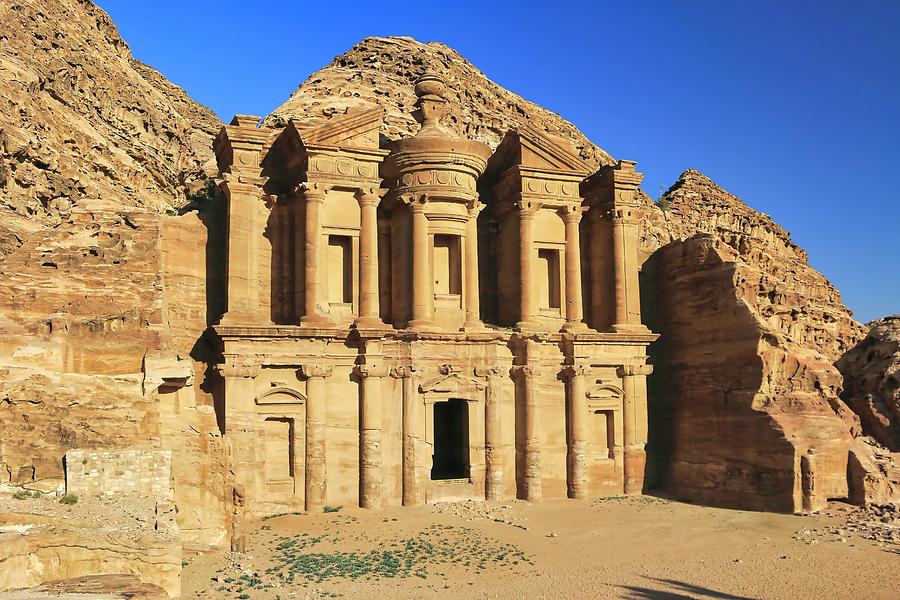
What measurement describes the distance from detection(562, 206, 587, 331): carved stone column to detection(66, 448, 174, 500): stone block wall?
17.3 meters

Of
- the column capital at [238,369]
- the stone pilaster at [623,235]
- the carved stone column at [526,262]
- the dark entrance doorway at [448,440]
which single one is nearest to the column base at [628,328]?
the stone pilaster at [623,235]

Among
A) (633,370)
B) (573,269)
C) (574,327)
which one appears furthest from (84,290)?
(633,370)

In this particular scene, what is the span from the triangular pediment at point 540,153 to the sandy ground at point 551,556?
12.5 meters

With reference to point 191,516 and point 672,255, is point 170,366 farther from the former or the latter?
point 672,255

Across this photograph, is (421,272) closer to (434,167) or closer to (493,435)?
(434,167)

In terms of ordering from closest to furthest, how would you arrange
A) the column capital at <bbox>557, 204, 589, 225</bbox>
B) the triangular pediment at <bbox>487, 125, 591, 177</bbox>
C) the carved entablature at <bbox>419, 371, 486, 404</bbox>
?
the carved entablature at <bbox>419, 371, 486, 404</bbox> < the triangular pediment at <bbox>487, 125, 591, 177</bbox> < the column capital at <bbox>557, 204, 589, 225</bbox>

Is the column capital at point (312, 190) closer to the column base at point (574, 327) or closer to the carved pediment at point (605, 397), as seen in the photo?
the column base at point (574, 327)

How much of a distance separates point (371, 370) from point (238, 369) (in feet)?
13.7

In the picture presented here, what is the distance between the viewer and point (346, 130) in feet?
79.8

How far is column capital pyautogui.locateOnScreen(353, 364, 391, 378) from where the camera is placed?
76.1 ft

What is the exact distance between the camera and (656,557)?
18438mm

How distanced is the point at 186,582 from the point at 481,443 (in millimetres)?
12461

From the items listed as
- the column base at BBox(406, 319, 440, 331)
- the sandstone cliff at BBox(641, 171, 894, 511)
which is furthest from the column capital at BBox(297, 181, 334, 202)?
the sandstone cliff at BBox(641, 171, 894, 511)

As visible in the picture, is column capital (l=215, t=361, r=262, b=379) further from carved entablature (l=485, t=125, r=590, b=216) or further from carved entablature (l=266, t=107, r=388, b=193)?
carved entablature (l=485, t=125, r=590, b=216)
